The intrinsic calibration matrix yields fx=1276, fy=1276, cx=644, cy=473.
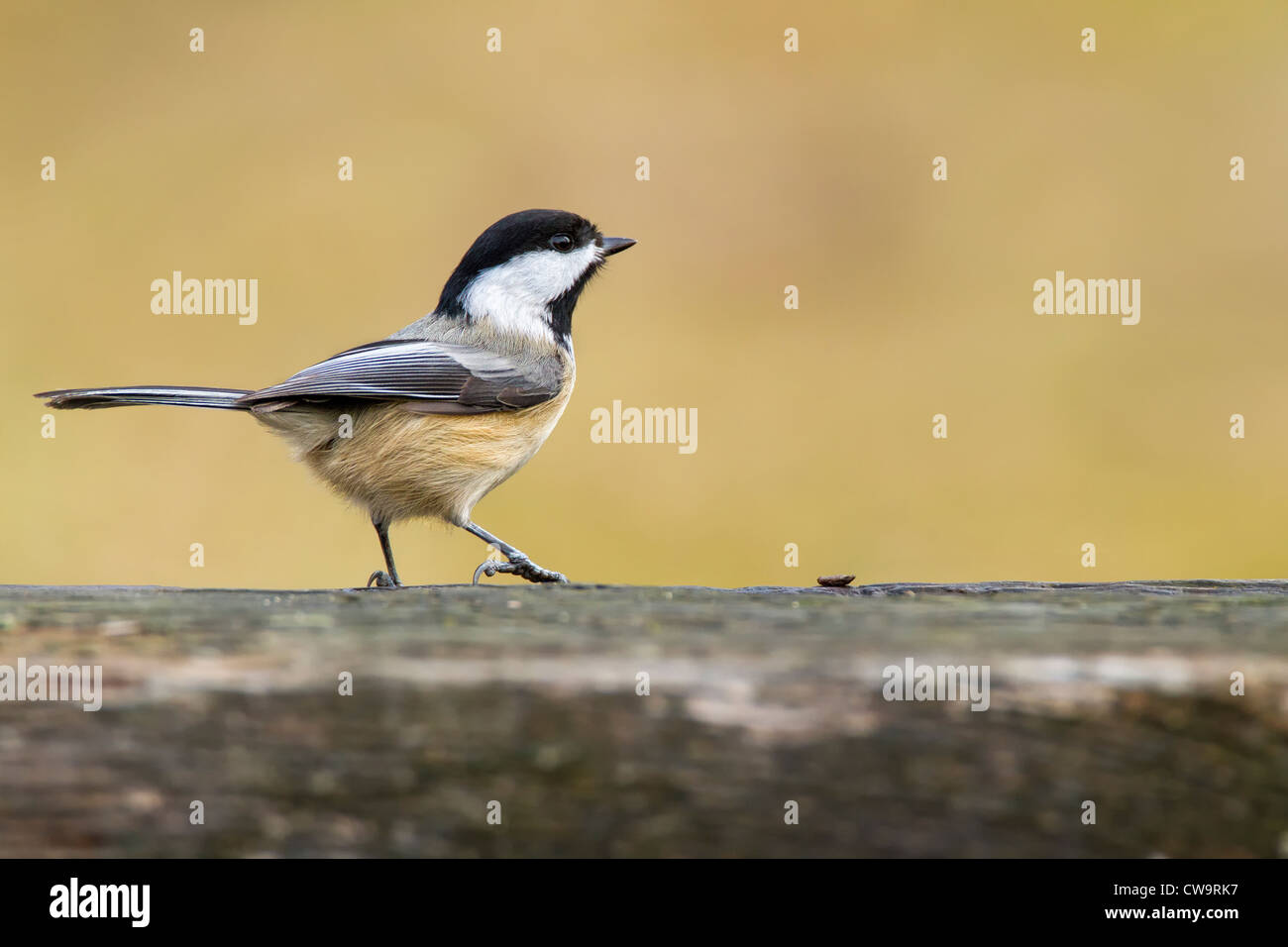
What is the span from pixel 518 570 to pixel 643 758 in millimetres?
2252

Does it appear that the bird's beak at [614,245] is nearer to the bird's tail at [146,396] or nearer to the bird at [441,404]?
the bird at [441,404]

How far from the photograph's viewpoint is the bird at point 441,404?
333 centimetres

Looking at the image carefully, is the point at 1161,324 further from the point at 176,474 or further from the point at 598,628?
the point at 598,628

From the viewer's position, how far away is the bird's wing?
328 cm

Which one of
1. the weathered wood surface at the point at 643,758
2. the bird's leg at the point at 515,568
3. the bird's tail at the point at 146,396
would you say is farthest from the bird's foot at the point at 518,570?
the weathered wood surface at the point at 643,758

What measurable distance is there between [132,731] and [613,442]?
456 cm

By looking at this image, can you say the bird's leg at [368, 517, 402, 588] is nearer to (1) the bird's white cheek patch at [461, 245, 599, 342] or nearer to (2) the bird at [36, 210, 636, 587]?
(2) the bird at [36, 210, 636, 587]

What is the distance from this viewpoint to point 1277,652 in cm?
100

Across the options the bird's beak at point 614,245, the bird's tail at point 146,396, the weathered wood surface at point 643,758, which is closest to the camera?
the weathered wood surface at point 643,758

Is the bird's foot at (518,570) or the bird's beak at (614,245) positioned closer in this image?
the bird's foot at (518,570)

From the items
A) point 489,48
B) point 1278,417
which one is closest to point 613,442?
point 489,48

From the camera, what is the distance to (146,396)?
2.84m
